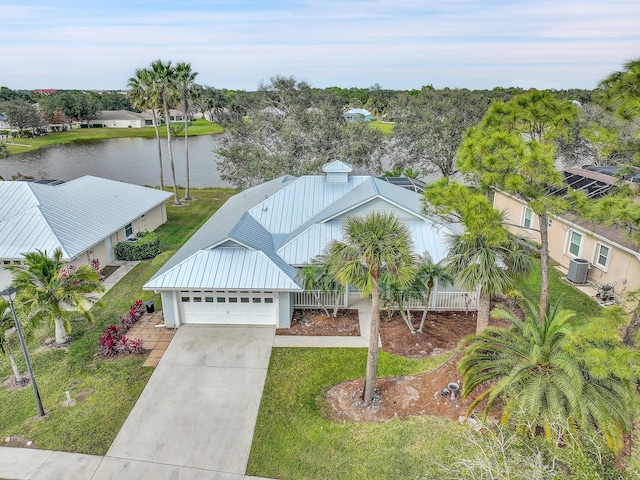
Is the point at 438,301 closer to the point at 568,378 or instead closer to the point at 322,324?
the point at 322,324

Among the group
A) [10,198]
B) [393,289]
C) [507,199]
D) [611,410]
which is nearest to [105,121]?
[10,198]

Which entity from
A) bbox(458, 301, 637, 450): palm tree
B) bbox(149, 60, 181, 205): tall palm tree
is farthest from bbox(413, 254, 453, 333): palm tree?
bbox(149, 60, 181, 205): tall palm tree

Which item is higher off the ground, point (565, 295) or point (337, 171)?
point (337, 171)

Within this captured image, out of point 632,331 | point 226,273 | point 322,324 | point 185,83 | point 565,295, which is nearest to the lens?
point 632,331

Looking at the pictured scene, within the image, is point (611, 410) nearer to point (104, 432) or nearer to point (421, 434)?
point (421, 434)

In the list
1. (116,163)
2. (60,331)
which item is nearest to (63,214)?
(60,331)

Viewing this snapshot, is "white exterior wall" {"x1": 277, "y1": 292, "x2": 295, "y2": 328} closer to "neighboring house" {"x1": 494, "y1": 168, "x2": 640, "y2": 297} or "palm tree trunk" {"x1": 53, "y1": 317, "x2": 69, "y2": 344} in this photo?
"palm tree trunk" {"x1": 53, "y1": 317, "x2": 69, "y2": 344}

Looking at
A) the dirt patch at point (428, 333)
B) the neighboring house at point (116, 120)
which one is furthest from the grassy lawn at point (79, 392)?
the neighboring house at point (116, 120)
